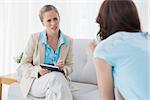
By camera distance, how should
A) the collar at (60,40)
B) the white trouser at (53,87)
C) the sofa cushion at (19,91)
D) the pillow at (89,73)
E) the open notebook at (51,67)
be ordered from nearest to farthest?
the white trouser at (53,87) → the open notebook at (51,67) → the sofa cushion at (19,91) → the collar at (60,40) → the pillow at (89,73)

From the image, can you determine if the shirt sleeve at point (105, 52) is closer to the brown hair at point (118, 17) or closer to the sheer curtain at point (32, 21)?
the brown hair at point (118, 17)

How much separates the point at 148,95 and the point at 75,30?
6.97 ft

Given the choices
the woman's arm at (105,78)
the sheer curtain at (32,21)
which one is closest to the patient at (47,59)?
the sheer curtain at (32,21)

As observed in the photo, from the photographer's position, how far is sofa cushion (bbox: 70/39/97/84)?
8.61 ft

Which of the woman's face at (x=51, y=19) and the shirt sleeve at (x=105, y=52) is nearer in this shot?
the shirt sleeve at (x=105, y=52)

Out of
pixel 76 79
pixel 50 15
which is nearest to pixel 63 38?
pixel 50 15

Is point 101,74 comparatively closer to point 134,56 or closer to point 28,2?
point 134,56

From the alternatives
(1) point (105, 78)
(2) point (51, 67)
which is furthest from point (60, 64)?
(1) point (105, 78)

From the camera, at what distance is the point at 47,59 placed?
2479 mm

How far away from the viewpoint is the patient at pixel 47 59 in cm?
223

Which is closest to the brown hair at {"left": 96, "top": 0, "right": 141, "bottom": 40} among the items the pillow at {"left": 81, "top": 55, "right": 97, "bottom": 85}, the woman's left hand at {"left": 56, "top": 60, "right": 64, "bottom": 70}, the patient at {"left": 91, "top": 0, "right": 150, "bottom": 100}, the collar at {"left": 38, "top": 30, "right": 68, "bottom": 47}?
the patient at {"left": 91, "top": 0, "right": 150, "bottom": 100}

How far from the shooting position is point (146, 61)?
1.18 meters

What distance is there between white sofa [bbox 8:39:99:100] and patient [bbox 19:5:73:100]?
0.12 meters

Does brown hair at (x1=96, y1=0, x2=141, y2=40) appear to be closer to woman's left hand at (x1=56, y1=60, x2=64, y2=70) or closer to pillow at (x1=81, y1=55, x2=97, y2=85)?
woman's left hand at (x1=56, y1=60, x2=64, y2=70)
